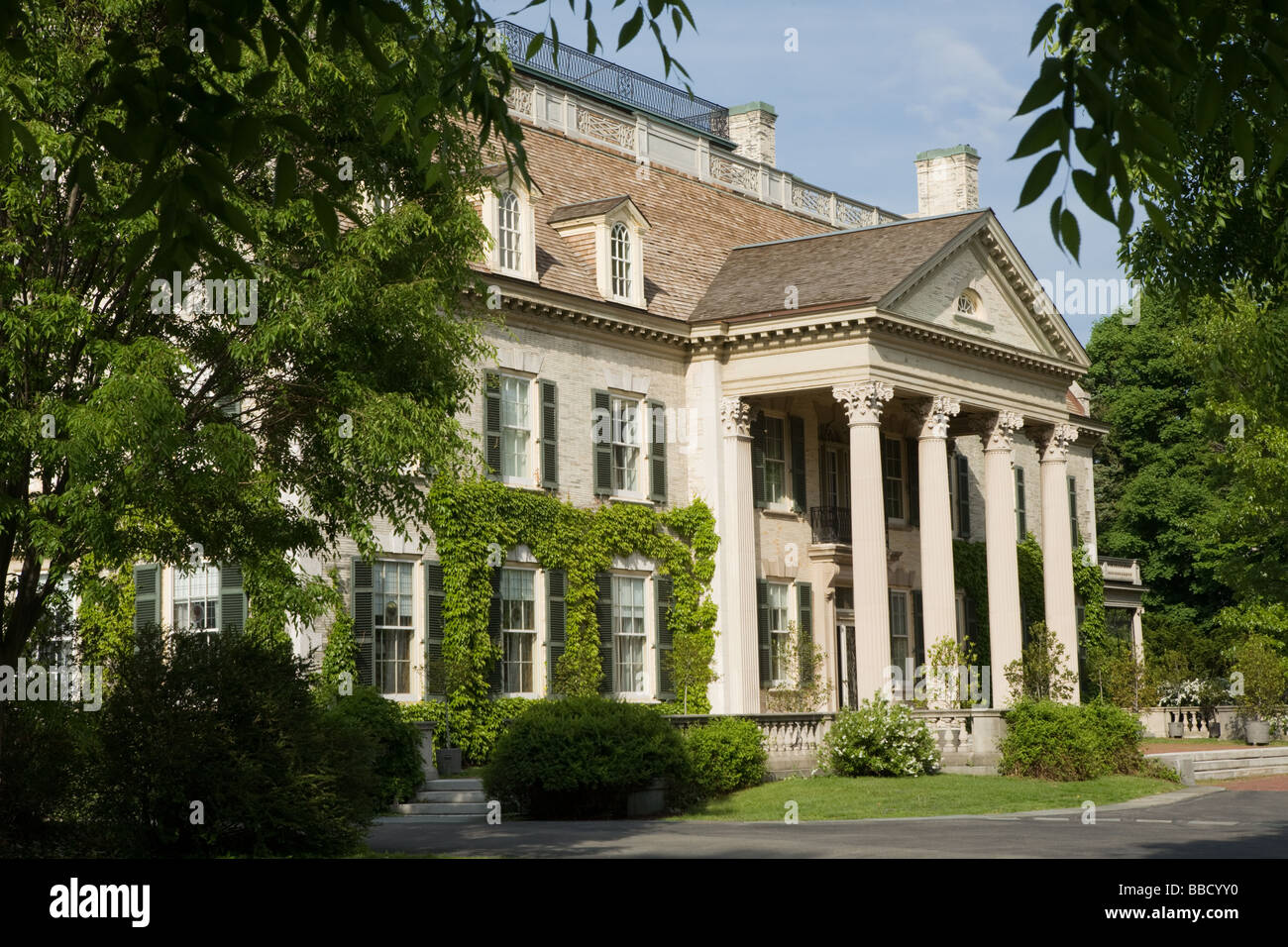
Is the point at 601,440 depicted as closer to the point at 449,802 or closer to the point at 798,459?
the point at 798,459

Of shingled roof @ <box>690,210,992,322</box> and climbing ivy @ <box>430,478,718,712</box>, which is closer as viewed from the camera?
climbing ivy @ <box>430,478,718,712</box>

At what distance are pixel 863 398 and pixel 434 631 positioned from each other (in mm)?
10551

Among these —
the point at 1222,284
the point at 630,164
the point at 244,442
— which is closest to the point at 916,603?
the point at 630,164

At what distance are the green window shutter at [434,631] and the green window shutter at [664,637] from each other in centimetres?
618

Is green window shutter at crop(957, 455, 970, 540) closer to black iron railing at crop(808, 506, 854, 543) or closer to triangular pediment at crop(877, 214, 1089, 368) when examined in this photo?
triangular pediment at crop(877, 214, 1089, 368)

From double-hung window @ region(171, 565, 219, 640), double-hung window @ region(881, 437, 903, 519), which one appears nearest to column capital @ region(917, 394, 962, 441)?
double-hung window @ region(881, 437, 903, 519)

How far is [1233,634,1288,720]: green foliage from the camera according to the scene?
44688mm

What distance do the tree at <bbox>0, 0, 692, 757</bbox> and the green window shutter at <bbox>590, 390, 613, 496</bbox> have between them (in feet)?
47.7

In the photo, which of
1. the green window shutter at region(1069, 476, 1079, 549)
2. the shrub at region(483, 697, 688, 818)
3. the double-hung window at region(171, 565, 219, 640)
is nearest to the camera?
the shrub at region(483, 697, 688, 818)

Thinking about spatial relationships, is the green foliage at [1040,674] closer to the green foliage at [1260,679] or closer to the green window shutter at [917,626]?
the green window shutter at [917,626]

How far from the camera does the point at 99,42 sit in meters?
16.3

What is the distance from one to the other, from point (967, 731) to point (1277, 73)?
28131 millimetres

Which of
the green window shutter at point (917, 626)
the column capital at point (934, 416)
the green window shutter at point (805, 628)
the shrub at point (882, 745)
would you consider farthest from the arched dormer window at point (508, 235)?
the green window shutter at point (917, 626)
